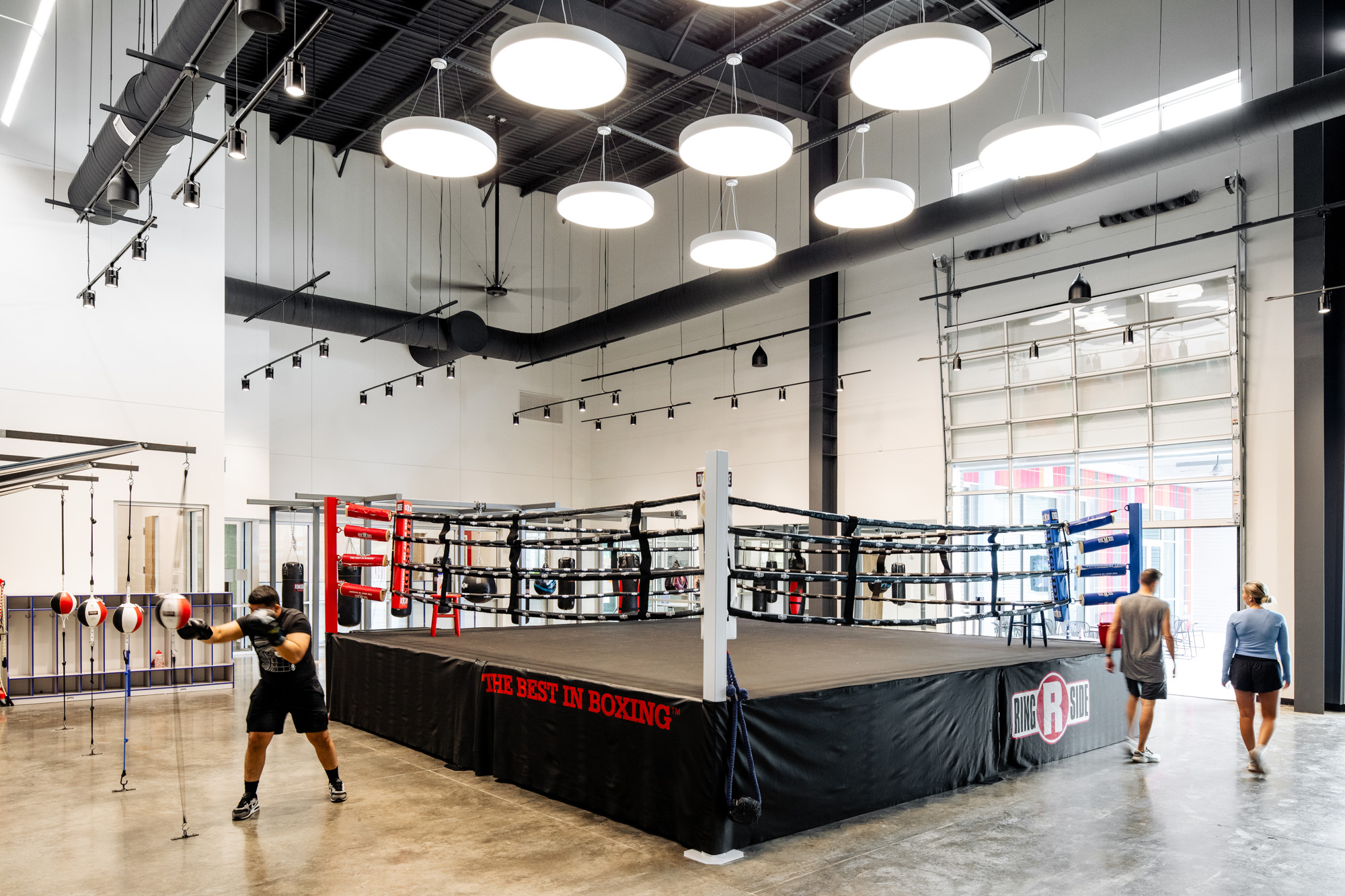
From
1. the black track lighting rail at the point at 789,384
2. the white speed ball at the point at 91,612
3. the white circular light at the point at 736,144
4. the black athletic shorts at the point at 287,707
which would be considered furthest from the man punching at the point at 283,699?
the black track lighting rail at the point at 789,384

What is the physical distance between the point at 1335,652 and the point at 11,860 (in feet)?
33.9

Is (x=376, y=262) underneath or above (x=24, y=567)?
above

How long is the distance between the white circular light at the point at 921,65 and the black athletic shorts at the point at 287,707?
4547 millimetres

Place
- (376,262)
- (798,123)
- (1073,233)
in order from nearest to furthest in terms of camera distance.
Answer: (1073,233) < (798,123) < (376,262)

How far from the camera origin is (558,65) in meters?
4.83

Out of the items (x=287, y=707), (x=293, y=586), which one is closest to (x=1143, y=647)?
(x=287, y=707)

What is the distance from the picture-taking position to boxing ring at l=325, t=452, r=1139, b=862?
4.09m

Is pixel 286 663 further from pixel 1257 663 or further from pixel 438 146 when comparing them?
pixel 1257 663

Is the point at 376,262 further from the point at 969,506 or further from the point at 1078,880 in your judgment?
the point at 1078,880


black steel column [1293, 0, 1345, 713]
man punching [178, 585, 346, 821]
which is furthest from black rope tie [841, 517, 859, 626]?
black steel column [1293, 0, 1345, 713]

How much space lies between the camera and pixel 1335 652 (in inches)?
334

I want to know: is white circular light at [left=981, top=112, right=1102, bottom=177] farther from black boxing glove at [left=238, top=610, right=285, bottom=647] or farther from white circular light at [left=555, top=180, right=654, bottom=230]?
black boxing glove at [left=238, top=610, right=285, bottom=647]

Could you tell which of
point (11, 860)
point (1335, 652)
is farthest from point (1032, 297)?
point (11, 860)

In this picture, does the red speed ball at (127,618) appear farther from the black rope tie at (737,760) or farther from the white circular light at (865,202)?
the white circular light at (865,202)
